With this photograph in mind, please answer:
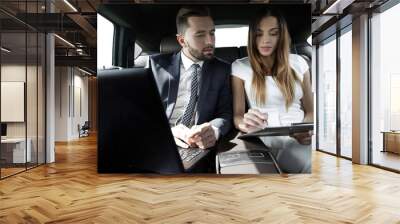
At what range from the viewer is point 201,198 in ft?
16.1

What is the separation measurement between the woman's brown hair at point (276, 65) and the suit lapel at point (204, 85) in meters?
0.73

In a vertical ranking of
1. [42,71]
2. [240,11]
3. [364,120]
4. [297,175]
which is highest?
[240,11]

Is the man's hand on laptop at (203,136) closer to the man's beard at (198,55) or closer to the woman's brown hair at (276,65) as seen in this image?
the woman's brown hair at (276,65)

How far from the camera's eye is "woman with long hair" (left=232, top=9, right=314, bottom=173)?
651cm

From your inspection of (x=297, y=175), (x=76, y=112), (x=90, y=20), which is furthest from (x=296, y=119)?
(x=76, y=112)

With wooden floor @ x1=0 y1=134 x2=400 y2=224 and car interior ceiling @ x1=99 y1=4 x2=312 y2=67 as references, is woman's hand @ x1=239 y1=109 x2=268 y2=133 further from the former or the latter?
car interior ceiling @ x1=99 y1=4 x2=312 y2=67

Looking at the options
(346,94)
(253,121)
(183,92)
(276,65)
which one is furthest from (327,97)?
(183,92)

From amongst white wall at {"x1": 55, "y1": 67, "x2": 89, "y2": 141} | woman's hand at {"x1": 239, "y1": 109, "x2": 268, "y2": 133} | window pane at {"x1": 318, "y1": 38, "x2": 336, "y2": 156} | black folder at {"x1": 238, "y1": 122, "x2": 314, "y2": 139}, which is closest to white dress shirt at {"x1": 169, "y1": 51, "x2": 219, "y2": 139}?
woman's hand at {"x1": 239, "y1": 109, "x2": 268, "y2": 133}

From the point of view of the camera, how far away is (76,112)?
17281mm

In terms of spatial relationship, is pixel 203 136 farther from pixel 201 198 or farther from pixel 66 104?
pixel 66 104

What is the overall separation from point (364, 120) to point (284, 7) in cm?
304

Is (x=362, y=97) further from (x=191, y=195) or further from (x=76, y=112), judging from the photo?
(x=76, y=112)

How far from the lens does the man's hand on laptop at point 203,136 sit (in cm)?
641

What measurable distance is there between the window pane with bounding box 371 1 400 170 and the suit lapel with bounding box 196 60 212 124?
3309 mm
